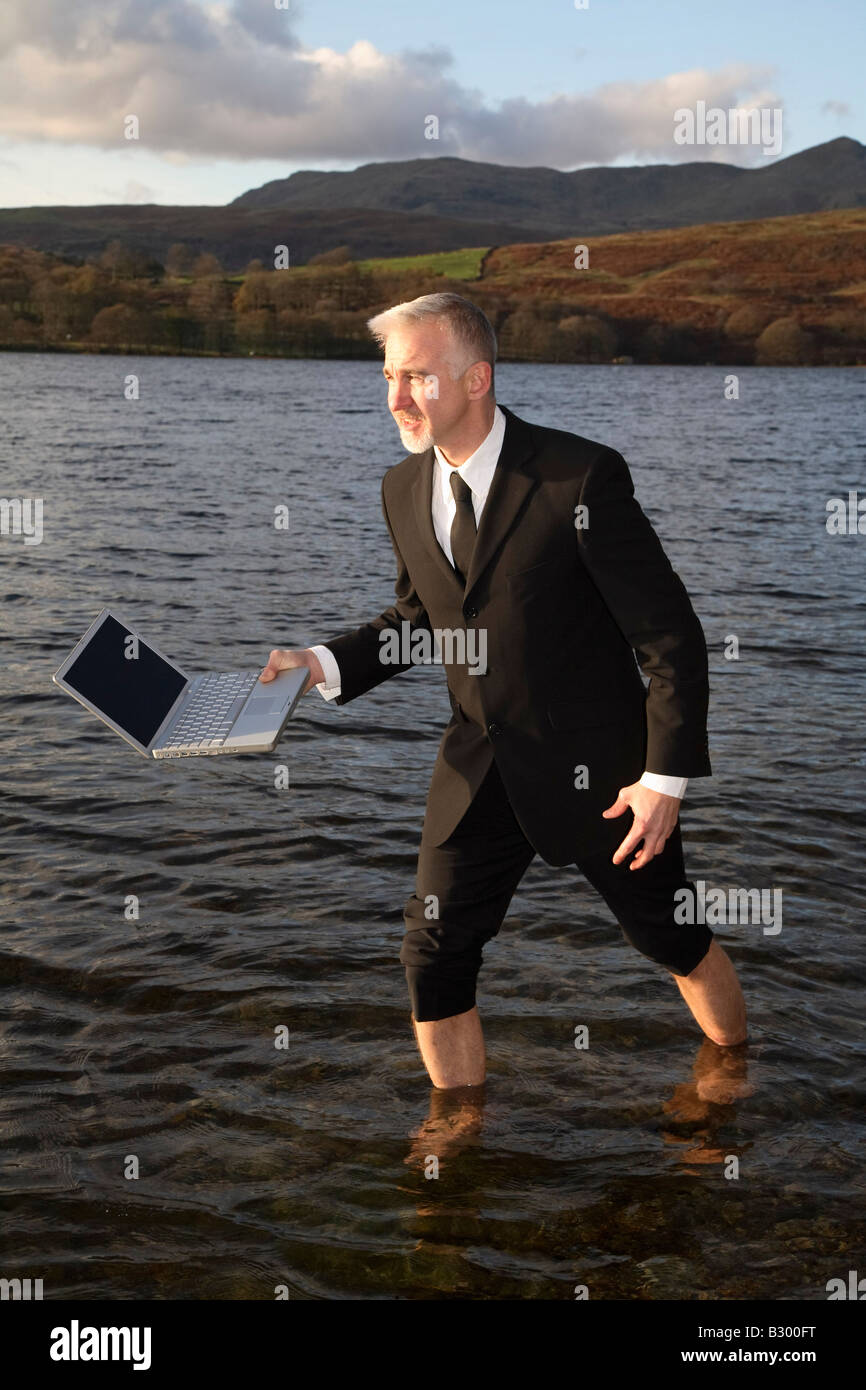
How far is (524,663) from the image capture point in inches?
184

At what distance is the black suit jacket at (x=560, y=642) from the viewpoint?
14.4ft

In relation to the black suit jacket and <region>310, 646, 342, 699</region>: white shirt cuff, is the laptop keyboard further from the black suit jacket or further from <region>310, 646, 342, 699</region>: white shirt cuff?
the black suit jacket

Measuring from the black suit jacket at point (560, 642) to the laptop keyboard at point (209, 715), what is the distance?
0.79 m

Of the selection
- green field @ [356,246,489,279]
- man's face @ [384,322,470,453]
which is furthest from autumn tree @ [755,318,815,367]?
man's face @ [384,322,470,453]

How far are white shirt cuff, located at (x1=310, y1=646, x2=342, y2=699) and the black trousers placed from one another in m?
0.76

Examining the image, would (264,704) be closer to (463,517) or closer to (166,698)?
(166,698)

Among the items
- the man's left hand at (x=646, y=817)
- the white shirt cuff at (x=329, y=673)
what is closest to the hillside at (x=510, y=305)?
the white shirt cuff at (x=329, y=673)

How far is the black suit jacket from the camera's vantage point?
14.4ft

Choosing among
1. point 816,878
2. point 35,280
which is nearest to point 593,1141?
point 816,878

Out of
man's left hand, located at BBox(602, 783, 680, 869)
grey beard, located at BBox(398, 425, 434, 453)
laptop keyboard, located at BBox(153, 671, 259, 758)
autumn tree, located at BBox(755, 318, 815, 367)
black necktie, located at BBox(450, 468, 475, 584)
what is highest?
autumn tree, located at BBox(755, 318, 815, 367)

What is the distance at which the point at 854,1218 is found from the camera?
16.2 feet

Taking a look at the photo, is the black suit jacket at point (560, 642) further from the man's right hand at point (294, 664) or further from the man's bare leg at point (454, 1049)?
the man's bare leg at point (454, 1049)
